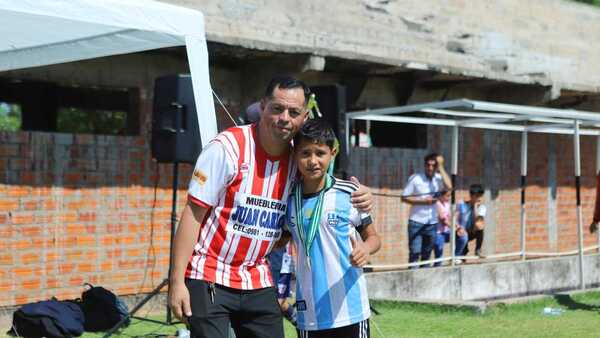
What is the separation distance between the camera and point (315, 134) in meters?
4.50

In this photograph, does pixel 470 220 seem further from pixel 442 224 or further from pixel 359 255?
pixel 359 255

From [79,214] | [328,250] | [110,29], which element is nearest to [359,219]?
[328,250]

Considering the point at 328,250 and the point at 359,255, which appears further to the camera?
the point at 328,250

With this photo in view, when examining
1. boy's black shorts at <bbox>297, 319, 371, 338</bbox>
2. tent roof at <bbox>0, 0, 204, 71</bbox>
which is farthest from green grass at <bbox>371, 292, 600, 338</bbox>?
boy's black shorts at <bbox>297, 319, 371, 338</bbox>

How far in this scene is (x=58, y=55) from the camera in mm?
8422

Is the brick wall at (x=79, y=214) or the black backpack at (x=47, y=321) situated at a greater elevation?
the brick wall at (x=79, y=214)

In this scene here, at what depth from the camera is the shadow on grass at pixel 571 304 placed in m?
11.6

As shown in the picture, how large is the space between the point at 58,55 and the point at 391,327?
4.00 m

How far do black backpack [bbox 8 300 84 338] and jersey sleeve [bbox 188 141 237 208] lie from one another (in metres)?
4.92

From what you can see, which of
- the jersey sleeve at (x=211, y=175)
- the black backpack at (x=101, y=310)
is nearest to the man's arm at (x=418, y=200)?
the black backpack at (x=101, y=310)

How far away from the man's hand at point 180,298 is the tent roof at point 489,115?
21.9 ft

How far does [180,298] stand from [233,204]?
47 cm

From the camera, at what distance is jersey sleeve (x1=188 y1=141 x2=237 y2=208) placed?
172 inches

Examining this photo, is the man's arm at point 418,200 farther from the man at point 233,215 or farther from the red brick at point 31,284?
the man at point 233,215
